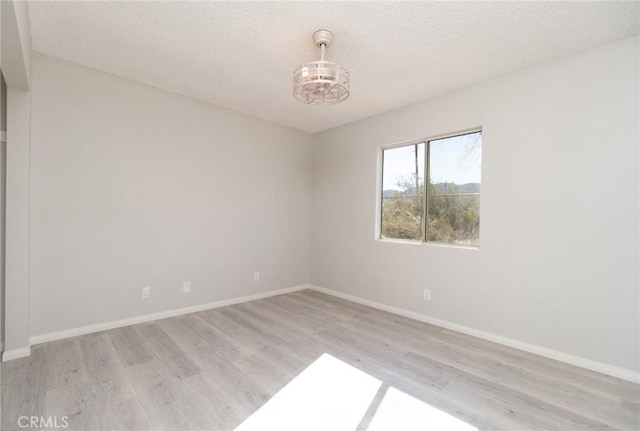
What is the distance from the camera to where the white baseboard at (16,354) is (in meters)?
2.34

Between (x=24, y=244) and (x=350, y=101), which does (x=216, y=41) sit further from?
(x=24, y=244)

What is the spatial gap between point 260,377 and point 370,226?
8.19 ft

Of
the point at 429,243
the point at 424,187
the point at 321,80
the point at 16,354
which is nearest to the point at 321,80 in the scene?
the point at 321,80

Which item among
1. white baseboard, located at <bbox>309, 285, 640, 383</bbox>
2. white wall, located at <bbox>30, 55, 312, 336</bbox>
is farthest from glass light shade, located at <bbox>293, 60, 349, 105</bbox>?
white baseboard, located at <bbox>309, 285, 640, 383</bbox>

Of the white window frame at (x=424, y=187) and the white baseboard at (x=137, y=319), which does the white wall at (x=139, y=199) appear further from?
the white window frame at (x=424, y=187)

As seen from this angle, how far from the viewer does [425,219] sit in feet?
11.9

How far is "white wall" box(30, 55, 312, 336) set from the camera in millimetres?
2744

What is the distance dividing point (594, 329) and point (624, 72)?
6.82 ft

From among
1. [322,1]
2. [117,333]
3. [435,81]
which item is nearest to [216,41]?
[322,1]

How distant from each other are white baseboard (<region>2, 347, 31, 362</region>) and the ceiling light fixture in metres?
3.09

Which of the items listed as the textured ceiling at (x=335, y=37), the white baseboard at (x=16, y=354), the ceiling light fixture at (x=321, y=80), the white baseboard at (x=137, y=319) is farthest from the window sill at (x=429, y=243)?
the white baseboard at (x=16, y=354)

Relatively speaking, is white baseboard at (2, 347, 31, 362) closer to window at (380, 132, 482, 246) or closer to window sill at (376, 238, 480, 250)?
window sill at (376, 238, 480, 250)

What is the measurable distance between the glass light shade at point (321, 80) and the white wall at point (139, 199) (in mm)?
1998

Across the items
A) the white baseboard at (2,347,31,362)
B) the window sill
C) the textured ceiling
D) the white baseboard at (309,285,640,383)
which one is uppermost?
the textured ceiling
